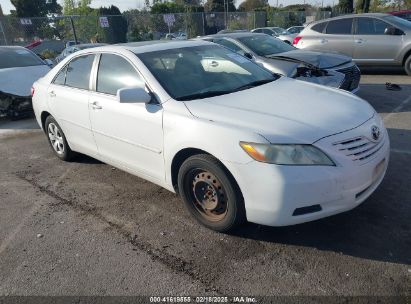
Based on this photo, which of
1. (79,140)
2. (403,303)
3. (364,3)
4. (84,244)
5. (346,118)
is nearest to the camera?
(403,303)

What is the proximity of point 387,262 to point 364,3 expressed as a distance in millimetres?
33566

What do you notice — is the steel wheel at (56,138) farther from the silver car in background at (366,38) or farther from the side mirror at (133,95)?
the silver car in background at (366,38)

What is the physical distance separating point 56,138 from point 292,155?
3828 millimetres

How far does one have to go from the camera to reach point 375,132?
3078 millimetres

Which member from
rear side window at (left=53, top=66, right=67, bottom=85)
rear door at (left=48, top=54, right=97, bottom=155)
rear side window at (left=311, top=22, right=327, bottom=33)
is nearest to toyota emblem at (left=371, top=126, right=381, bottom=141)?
rear door at (left=48, top=54, right=97, bottom=155)

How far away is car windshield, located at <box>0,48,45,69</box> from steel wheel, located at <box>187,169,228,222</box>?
Answer: 733 centimetres

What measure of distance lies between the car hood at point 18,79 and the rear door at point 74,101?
3.65m

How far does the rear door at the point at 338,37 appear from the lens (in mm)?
10172

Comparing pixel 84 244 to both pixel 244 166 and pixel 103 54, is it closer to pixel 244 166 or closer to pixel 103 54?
pixel 244 166

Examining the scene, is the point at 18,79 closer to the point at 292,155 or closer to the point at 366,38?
the point at 292,155

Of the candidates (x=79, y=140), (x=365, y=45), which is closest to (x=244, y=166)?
(x=79, y=140)

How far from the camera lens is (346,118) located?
304 cm

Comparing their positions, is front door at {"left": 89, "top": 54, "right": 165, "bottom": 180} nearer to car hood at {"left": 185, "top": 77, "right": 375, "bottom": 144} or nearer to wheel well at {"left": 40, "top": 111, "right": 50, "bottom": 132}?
car hood at {"left": 185, "top": 77, "right": 375, "bottom": 144}

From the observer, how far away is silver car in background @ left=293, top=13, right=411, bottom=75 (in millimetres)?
9461
